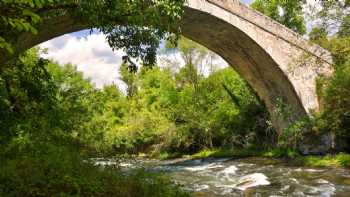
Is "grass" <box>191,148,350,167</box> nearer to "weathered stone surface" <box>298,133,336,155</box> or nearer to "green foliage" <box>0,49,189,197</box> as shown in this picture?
"weathered stone surface" <box>298,133,336,155</box>

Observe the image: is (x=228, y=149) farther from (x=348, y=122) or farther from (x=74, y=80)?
(x=74, y=80)

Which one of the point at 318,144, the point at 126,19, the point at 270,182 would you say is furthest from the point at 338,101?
the point at 126,19

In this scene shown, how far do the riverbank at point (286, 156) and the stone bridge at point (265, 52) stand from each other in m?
1.37

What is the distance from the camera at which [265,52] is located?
1583cm

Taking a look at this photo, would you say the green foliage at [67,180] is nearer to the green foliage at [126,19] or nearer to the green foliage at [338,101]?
the green foliage at [126,19]

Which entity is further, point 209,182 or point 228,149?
→ point 228,149

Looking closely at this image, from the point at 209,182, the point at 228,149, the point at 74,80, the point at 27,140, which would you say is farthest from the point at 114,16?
the point at 74,80

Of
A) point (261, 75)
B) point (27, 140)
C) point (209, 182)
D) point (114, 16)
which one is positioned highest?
point (261, 75)

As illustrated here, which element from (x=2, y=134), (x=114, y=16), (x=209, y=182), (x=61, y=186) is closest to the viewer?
Answer: (x=114, y=16)

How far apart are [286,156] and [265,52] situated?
4.58m

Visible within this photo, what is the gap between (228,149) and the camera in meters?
21.2

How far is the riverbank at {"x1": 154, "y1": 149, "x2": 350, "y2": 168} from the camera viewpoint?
14.0m

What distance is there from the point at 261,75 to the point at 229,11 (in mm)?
4468

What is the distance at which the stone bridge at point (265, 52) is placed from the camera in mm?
13930
